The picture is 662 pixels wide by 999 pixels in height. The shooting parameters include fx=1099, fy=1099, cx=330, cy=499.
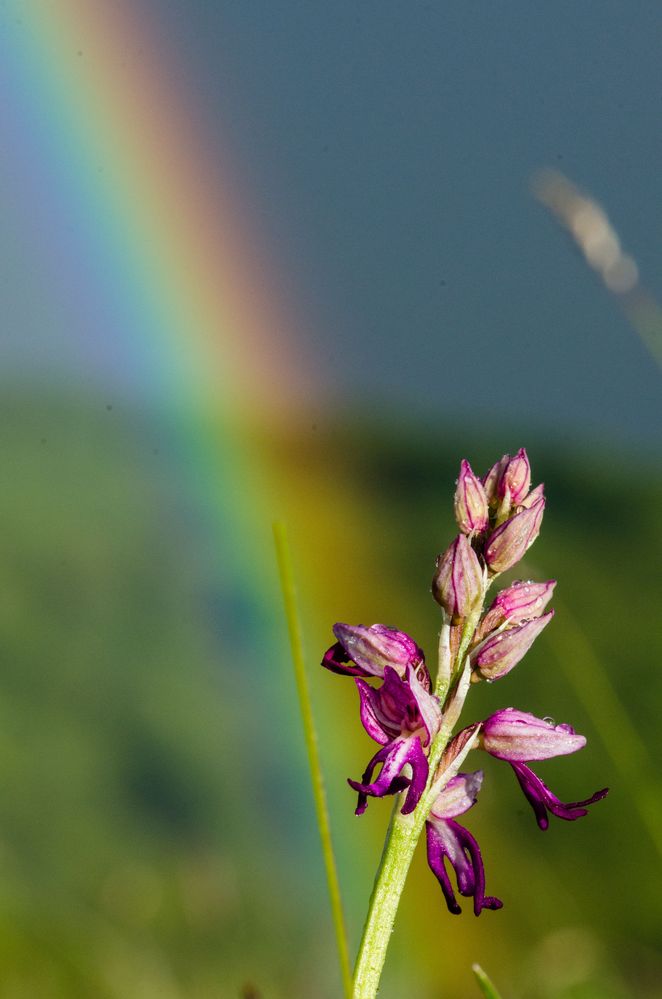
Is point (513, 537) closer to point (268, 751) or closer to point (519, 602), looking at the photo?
point (519, 602)

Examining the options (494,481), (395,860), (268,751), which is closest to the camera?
(395,860)

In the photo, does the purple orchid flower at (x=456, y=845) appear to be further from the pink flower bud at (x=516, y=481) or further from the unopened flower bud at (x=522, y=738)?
the pink flower bud at (x=516, y=481)

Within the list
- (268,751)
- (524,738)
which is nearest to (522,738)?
(524,738)

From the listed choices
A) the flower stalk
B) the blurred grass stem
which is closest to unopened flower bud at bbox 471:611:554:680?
the flower stalk

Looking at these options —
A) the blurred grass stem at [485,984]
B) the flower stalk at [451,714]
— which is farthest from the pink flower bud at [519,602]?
the blurred grass stem at [485,984]

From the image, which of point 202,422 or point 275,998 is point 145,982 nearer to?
point 275,998

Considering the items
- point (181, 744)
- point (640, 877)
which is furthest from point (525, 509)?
point (181, 744)

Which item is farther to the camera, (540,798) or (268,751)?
(268,751)
